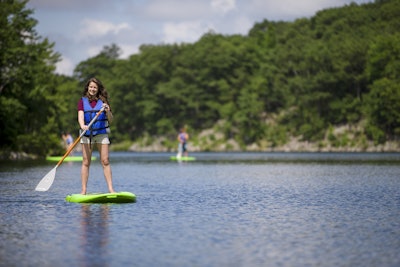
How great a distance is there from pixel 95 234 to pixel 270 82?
120 metres

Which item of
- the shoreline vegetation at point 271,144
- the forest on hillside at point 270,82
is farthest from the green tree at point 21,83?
the shoreline vegetation at point 271,144

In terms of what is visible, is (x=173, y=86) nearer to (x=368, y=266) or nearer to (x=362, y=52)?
(x=362, y=52)

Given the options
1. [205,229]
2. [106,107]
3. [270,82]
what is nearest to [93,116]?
[106,107]

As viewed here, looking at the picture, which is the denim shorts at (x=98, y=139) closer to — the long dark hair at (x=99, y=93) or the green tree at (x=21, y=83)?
the long dark hair at (x=99, y=93)

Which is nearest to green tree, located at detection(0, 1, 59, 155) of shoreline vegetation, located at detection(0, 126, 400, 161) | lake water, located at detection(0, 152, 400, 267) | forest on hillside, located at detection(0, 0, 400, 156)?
forest on hillside, located at detection(0, 0, 400, 156)

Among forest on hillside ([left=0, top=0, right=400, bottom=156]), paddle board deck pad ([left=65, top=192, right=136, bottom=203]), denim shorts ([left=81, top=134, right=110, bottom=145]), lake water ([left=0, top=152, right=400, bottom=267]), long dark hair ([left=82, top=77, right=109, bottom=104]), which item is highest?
forest on hillside ([left=0, top=0, right=400, bottom=156])

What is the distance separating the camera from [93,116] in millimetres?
18000

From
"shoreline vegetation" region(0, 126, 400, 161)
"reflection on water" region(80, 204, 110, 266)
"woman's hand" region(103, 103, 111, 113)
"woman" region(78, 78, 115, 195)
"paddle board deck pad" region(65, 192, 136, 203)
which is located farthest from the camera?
"shoreline vegetation" region(0, 126, 400, 161)

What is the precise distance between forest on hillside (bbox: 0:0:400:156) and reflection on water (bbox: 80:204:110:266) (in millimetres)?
64371

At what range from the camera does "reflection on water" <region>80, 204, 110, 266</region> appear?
402 inches

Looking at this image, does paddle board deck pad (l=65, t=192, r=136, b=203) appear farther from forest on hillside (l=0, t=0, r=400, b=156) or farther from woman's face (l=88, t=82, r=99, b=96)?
forest on hillside (l=0, t=0, r=400, b=156)

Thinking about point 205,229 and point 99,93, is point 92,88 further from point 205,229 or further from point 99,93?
point 205,229

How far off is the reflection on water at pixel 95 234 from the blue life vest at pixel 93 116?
5.64 ft

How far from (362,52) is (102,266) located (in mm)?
108905
